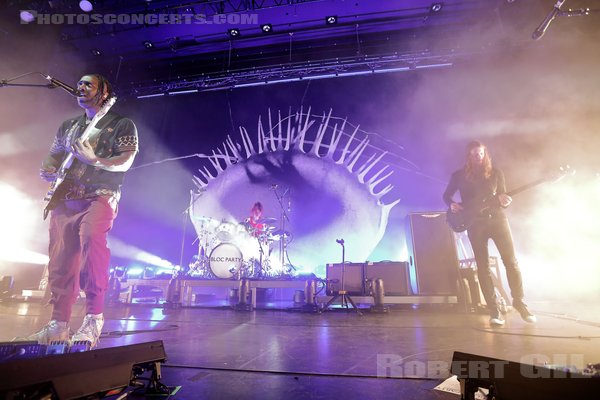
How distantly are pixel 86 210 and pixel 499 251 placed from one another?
14.5 feet

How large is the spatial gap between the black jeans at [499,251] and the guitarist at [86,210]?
3981 millimetres

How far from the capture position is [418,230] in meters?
5.35

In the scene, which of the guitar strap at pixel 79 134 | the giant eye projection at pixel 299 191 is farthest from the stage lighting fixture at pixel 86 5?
the guitar strap at pixel 79 134

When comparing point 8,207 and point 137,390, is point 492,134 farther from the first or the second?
point 8,207

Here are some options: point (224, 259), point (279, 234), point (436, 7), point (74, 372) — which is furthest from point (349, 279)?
point (436, 7)

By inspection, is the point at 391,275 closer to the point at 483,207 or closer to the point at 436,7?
the point at 483,207

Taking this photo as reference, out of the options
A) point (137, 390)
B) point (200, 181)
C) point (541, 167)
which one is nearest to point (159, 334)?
point (137, 390)

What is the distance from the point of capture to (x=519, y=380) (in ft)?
2.92

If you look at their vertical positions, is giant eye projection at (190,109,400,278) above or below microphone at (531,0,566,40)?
below

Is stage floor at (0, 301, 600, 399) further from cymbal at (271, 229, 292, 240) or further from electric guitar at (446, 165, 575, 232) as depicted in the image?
cymbal at (271, 229, 292, 240)

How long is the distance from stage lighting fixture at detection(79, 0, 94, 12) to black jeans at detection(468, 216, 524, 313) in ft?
26.9

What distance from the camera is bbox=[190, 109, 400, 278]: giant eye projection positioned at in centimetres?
691

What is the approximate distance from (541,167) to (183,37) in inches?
343

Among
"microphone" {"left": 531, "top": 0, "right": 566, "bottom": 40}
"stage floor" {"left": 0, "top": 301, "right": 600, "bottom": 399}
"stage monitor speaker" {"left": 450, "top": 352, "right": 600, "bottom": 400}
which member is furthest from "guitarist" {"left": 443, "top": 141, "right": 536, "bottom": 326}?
"stage monitor speaker" {"left": 450, "top": 352, "right": 600, "bottom": 400}
